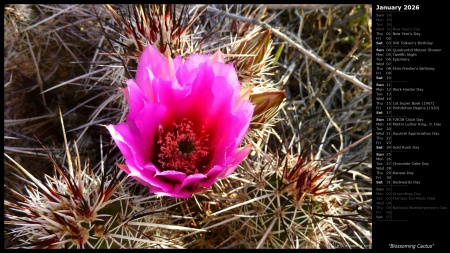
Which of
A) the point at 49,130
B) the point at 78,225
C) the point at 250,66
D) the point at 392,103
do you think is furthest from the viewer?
the point at 49,130

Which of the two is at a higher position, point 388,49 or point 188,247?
point 388,49

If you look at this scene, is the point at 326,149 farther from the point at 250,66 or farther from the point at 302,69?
the point at 250,66

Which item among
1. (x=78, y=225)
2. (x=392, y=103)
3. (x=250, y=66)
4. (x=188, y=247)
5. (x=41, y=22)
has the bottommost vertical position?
→ (x=188, y=247)

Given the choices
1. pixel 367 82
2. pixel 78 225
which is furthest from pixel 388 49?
pixel 78 225
